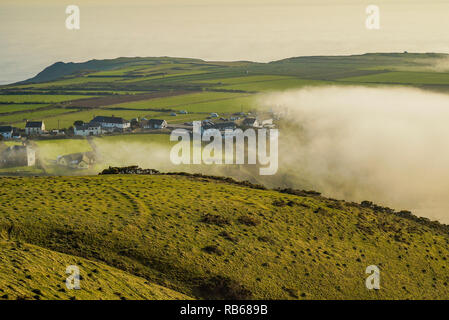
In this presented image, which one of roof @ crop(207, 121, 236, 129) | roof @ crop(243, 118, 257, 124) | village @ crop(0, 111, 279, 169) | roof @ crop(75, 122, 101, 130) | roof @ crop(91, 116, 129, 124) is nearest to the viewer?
village @ crop(0, 111, 279, 169)

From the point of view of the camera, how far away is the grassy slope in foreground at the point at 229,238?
42.6 m

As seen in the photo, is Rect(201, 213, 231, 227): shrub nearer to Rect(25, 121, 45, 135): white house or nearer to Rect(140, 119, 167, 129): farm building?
Rect(140, 119, 167, 129): farm building

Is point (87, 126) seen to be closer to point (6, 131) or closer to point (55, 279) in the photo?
point (6, 131)

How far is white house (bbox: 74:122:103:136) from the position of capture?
153 meters

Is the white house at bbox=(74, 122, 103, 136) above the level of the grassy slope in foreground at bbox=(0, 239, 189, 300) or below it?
above

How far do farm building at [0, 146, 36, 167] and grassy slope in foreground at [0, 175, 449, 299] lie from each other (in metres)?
52.4

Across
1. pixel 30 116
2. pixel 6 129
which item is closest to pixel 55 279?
pixel 6 129

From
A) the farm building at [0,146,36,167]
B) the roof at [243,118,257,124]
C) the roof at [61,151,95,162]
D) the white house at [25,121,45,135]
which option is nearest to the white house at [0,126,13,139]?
the white house at [25,121,45,135]

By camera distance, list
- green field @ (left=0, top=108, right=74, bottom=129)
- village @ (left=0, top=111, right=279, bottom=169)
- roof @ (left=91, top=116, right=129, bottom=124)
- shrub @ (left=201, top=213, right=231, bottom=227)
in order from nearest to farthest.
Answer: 1. shrub @ (left=201, top=213, right=231, bottom=227)
2. village @ (left=0, top=111, right=279, bottom=169)
3. roof @ (left=91, top=116, right=129, bottom=124)
4. green field @ (left=0, top=108, right=74, bottom=129)

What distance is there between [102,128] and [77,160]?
44516mm

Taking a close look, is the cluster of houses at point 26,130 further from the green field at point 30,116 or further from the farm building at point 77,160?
the farm building at point 77,160

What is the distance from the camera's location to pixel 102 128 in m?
160
